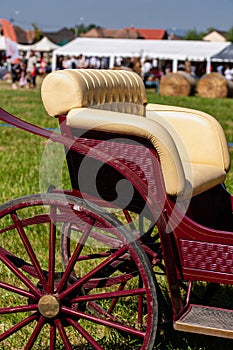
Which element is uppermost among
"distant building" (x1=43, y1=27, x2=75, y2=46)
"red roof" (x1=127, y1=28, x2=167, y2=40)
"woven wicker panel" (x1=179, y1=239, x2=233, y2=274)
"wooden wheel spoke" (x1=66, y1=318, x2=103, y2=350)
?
"woven wicker panel" (x1=179, y1=239, x2=233, y2=274)

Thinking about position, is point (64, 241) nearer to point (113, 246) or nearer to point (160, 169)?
point (113, 246)

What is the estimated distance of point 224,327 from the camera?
8.66 ft

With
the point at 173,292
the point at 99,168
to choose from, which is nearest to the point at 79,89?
the point at 99,168

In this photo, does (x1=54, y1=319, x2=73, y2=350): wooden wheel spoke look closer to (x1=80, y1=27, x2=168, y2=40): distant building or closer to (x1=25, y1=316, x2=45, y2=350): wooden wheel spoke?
(x1=25, y1=316, x2=45, y2=350): wooden wheel spoke

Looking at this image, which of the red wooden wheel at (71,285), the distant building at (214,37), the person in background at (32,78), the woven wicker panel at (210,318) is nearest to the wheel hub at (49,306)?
the red wooden wheel at (71,285)

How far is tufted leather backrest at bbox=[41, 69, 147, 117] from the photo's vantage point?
2863mm

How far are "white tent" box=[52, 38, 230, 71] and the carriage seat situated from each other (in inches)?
1269

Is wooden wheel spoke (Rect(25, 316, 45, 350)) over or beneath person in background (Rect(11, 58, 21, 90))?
over

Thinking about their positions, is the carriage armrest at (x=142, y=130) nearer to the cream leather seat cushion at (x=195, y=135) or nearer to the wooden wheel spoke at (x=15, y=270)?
the wooden wheel spoke at (x=15, y=270)

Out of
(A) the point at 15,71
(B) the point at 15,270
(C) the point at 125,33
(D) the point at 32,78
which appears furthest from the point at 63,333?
(C) the point at 125,33

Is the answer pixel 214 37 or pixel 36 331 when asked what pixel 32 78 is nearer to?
pixel 36 331

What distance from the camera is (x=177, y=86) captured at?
80.0 ft

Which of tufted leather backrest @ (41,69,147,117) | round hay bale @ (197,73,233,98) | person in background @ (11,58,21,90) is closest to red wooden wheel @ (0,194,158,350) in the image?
tufted leather backrest @ (41,69,147,117)

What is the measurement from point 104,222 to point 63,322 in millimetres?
478
